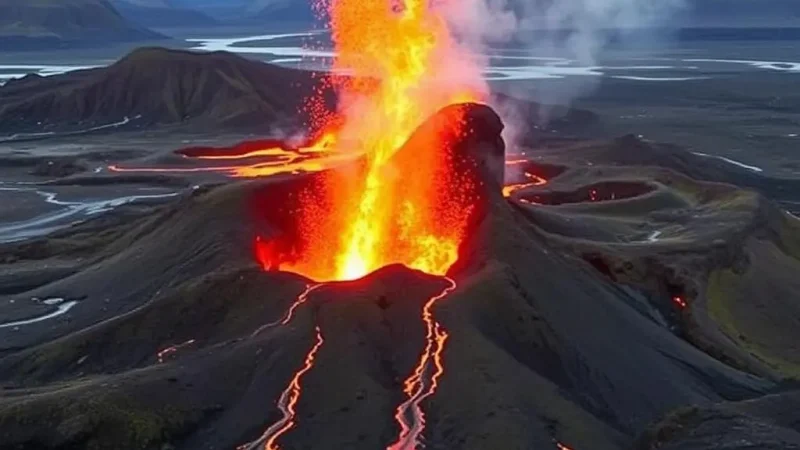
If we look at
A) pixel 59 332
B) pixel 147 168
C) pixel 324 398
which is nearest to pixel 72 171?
pixel 147 168

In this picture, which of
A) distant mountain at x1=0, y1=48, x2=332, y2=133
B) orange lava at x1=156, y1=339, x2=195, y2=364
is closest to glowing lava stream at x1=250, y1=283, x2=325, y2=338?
orange lava at x1=156, y1=339, x2=195, y2=364

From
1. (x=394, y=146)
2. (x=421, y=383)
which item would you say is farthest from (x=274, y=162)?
(x=421, y=383)

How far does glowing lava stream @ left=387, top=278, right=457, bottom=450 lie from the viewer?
3441 centimetres

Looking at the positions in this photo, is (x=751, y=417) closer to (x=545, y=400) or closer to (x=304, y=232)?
(x=545, y=400)

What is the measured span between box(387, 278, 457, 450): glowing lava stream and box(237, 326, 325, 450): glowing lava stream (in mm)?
3260

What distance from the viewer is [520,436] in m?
33.9

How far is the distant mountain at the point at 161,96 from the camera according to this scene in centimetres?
14512

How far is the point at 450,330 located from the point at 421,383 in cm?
325

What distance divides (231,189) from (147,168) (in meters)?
52.4

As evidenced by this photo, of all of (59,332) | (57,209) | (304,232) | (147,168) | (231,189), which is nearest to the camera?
(59,332)

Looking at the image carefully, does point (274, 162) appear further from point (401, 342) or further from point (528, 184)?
point (401, 342)

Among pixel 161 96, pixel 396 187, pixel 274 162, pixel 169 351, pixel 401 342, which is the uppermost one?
pixel 396 187

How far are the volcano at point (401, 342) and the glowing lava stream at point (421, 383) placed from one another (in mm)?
78

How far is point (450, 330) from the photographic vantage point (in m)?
39.9
